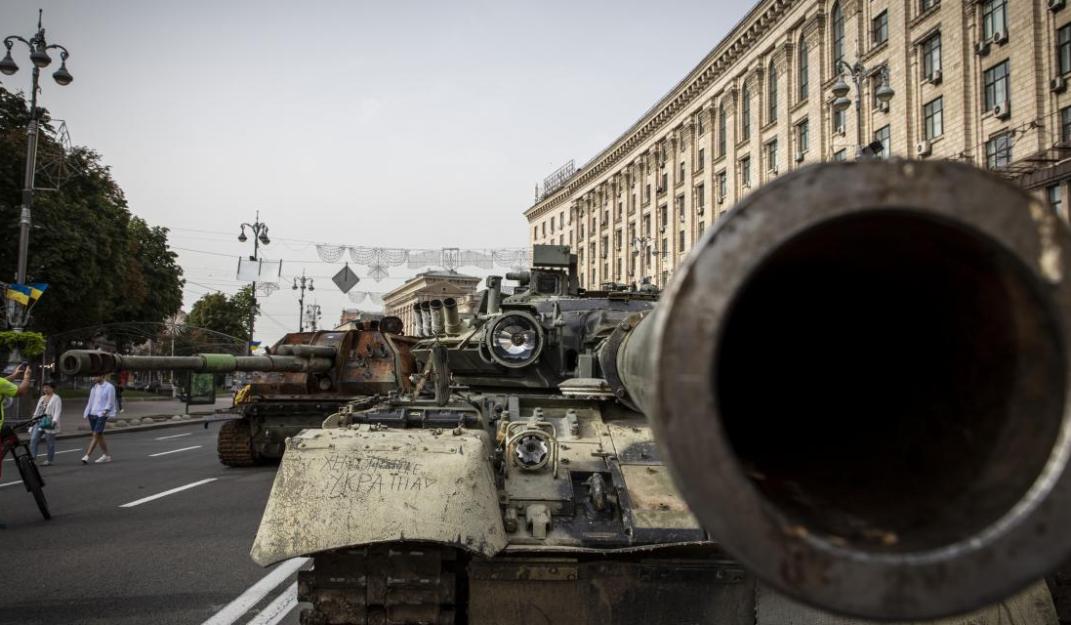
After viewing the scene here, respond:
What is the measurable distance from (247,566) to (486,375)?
283 cm

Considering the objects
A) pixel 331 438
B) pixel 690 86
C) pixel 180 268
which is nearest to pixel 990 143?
pixel 690 86

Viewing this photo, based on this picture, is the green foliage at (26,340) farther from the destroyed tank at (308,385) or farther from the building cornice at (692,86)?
the building cornice at (692,86)

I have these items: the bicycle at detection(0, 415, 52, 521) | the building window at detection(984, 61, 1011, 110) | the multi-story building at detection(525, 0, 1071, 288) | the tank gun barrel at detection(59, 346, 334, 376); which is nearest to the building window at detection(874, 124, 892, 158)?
the multi-story building at detection(525, 0, 1071, 288)

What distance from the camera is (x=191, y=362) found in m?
7.35

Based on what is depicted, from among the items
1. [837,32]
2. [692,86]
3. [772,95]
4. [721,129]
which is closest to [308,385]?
[837,32]

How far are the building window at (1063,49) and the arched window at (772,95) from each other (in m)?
13.7

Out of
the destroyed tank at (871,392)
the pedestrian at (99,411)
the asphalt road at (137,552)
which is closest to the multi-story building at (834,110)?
the asphalt road at (137,552)

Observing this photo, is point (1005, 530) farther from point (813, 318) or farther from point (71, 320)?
point (71, 320)

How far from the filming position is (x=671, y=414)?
133 cm

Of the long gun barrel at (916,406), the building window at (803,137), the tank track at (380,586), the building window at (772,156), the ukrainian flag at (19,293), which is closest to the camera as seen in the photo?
the long gun barrel at (916,406)

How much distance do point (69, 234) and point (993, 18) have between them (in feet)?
93.8

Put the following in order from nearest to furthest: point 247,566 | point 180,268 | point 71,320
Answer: point 247,566, point 71,320, point 180,268

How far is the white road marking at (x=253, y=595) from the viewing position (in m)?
5.10

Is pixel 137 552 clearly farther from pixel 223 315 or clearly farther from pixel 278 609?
pixel 223 315
